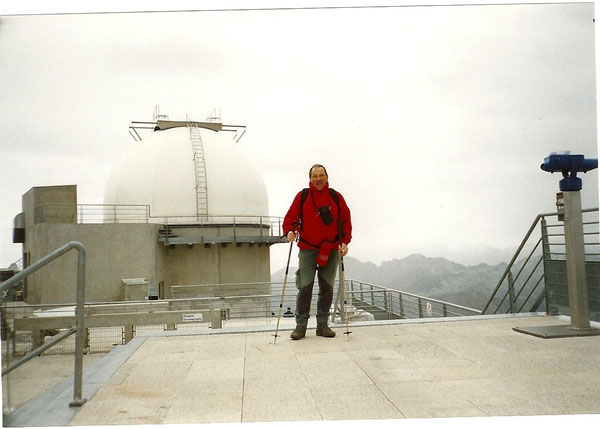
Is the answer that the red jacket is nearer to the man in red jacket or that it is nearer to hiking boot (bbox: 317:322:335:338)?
the man in red jacket

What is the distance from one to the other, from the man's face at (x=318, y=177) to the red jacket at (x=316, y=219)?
6 centimetres

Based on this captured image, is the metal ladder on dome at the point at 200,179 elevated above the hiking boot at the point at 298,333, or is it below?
above

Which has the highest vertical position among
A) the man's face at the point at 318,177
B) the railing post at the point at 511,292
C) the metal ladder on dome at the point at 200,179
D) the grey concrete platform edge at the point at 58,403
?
the metal ladder on dome at the point at 200,179

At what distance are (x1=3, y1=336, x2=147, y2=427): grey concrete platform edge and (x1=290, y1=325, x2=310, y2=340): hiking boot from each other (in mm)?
1556

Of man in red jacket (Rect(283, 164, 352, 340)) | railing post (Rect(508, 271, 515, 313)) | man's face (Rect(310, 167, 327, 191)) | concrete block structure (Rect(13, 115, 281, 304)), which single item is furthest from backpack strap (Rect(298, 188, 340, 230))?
concrete block structure (Rect(13, 115, 281, 304))

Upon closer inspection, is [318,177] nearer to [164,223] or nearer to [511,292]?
[511,292]

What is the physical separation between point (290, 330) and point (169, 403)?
2356mm

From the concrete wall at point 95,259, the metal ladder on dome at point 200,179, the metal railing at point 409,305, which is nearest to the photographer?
the metal railing at point 409,305

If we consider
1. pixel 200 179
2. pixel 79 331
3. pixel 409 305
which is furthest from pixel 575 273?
pixel 200 179

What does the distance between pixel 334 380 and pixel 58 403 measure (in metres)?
1.71

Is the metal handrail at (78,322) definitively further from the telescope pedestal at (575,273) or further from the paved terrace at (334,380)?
the telescope pedestal at (575,273)

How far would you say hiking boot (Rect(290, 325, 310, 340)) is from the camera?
14.7 feet

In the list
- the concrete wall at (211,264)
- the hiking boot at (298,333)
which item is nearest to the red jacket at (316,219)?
the hiking boot at (298,333)

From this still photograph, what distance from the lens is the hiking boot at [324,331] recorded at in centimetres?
458
